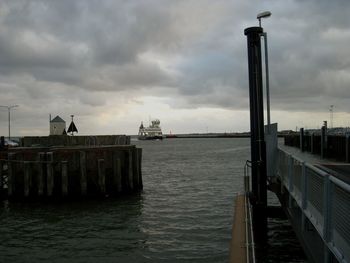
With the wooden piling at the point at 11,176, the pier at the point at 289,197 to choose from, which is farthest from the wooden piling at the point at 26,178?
the pier at the point at 289,197

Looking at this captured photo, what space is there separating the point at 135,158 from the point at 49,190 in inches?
222

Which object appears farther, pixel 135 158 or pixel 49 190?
pixel 135 158

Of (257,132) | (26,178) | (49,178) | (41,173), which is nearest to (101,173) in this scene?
(49,178)

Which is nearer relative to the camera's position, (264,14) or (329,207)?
(329,207)

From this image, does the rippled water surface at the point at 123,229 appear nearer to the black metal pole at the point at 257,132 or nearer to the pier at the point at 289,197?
the black metal pole at the point at 257,132

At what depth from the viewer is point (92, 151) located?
79.7 feet

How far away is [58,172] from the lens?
77.2 ft

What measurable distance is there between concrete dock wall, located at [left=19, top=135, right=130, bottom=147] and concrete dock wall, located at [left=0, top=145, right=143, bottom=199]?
4.45 metres

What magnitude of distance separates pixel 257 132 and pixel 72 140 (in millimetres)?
20758

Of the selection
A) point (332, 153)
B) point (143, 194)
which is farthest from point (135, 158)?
point (332, 153)

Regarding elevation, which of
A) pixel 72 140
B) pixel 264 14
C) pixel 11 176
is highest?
pixel 264 14

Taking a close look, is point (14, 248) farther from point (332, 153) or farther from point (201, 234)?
point (332, 153)

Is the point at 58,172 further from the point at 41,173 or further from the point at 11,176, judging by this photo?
the point at 11,176

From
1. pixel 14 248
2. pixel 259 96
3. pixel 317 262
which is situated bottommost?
pixel 14 248
